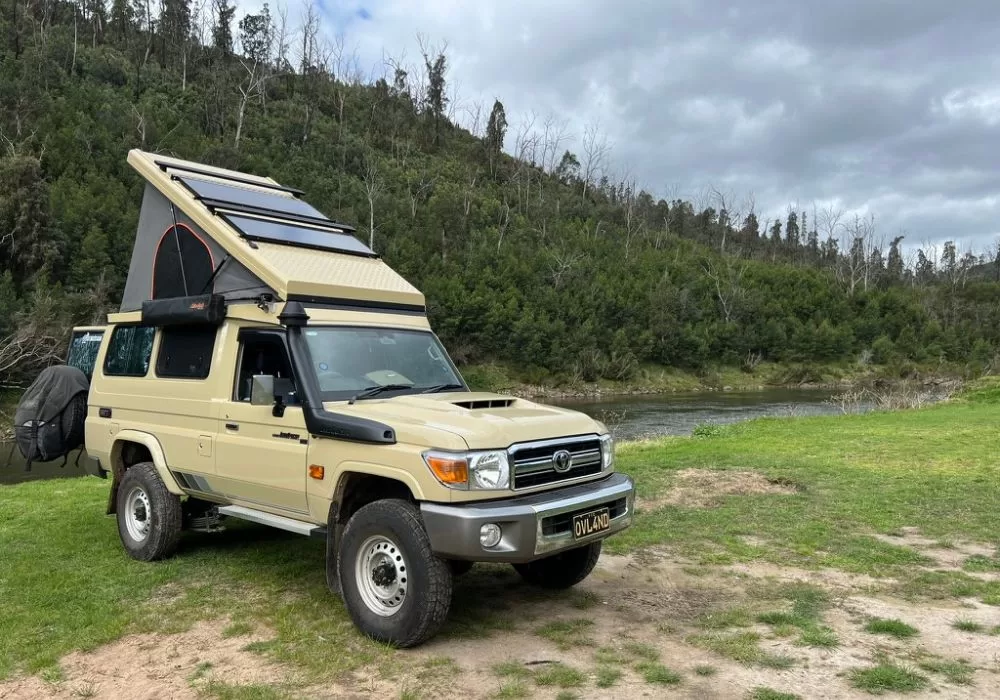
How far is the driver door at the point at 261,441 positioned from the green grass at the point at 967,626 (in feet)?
15.6

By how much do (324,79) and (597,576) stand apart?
3777 inches

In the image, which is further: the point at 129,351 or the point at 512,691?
the point at 129,351

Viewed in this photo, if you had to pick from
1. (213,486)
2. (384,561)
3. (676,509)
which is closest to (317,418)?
(384,561)

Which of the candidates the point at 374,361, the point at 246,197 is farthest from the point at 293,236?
the point at 374,361

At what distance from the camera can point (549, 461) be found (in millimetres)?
4797

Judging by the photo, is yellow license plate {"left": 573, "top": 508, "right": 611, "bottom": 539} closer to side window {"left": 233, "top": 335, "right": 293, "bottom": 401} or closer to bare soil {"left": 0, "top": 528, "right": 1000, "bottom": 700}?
bare soil {"left": 0, "top": 528, "right": 1000, "bottom": 700}

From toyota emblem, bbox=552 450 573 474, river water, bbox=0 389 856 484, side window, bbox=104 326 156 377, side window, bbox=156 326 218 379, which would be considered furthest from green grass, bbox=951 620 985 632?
river water, bbox=0 389 856 484

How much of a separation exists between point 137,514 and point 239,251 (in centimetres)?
300

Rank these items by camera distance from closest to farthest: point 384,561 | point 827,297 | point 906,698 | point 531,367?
point 906,698
point 384,561
point 531,367
point 827,297

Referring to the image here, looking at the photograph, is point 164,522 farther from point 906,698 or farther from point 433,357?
point 906,698

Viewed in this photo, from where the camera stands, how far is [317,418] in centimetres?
496

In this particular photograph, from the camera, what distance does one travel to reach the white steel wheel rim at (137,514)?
21.9ft

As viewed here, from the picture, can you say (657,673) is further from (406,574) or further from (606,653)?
(406,574)

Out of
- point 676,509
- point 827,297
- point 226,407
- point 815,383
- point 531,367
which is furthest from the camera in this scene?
point 827,297
